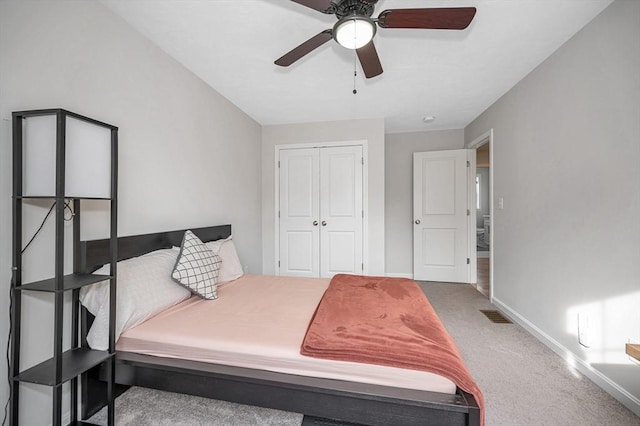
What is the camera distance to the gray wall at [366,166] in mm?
3639

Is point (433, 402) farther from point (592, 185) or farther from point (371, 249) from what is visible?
point (371, 249)

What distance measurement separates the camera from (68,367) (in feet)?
3.88

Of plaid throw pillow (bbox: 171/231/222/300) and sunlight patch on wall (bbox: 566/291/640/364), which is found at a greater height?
plaid throw pillow (bbox: 171/231/222/300)

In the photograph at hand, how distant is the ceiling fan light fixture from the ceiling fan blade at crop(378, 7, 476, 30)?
73 millimetres

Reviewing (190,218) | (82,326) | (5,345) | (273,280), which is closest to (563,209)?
(273,280)

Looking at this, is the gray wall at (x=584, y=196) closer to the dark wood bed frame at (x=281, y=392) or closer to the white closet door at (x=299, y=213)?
the dark wood bed frame at (x=281, y=392)

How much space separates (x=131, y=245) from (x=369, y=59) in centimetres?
201

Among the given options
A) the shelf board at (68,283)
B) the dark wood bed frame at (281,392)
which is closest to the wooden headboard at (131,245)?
the dark wood bed frame at (281,392)

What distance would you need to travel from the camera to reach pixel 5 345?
1179 mm

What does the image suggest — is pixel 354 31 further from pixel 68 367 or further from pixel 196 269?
pixel 68 367

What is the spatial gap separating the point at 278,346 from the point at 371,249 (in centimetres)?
259

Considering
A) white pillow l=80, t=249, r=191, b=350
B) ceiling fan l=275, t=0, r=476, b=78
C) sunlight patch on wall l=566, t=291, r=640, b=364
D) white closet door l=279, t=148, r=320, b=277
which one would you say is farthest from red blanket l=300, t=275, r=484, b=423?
white closet door l=279, t=148, r=320, b=277

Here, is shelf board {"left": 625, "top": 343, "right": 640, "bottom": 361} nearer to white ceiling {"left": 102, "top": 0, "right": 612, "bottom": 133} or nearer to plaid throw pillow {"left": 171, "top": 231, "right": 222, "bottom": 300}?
white ceiling {"left": 102, "top": 0, "right": 612, "bottom": 133}

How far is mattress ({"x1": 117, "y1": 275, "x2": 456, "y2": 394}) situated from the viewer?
3.83 feet
